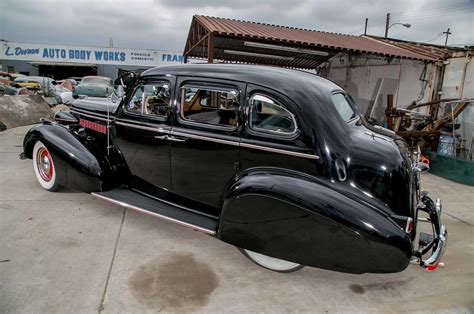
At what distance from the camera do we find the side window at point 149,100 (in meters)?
3.53

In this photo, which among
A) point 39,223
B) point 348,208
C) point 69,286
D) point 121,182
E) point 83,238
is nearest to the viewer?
point 348,208

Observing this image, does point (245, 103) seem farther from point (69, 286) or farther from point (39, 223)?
point (39, 223)

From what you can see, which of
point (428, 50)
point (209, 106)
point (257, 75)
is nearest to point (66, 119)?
point (209, 106)

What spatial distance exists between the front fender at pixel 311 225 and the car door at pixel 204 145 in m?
0.41

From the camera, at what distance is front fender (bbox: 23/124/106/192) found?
141 inches

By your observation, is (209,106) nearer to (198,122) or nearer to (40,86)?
(198,122)

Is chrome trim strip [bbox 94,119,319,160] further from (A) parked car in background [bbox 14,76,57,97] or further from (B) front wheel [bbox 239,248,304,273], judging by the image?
(A) parked car in background [bbox 14,76,57,97]

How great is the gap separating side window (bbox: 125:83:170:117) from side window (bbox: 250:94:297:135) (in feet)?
3.81

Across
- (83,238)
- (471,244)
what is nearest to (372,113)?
(471,244)

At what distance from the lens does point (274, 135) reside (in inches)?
106

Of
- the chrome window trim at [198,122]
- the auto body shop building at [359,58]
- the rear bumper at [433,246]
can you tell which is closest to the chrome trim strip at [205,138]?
the chrome window trim at [198,122]

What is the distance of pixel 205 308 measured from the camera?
2.36 m

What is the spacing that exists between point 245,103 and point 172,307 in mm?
1747

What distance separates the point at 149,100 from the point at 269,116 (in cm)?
157
